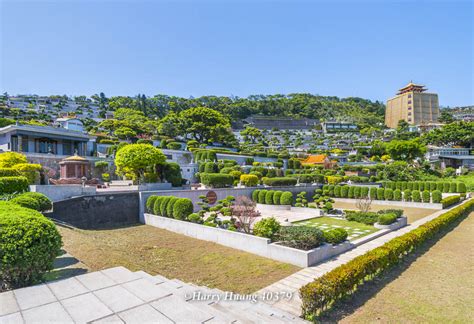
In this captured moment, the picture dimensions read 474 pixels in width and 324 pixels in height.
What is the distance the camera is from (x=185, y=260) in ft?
31.6

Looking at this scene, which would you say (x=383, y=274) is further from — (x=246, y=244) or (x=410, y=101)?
(x=410, y=101)

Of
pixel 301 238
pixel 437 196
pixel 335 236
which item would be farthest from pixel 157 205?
pixel 437 196

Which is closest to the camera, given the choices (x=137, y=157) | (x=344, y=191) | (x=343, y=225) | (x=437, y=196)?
(x=343, y=225)

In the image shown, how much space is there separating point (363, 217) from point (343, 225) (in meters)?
1.55

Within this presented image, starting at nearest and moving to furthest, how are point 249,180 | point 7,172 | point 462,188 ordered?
point 7,172
point 249,180
point 462,188

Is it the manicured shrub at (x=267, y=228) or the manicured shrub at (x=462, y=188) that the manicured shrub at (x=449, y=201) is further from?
the manicured shrub at (x=267, y=228)

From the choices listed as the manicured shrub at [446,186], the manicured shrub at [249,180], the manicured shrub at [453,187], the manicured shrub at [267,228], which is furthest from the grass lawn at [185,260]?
the manicured shrub at [446,186]

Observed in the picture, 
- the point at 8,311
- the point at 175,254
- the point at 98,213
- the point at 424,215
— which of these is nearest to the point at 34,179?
the point at 98,213

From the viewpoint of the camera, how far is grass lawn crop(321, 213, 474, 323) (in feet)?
19.1

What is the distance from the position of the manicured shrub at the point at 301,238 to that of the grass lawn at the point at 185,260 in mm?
888

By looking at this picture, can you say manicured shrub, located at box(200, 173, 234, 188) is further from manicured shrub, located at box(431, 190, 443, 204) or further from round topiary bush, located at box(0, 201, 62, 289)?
manicured shrub, located at box(431, 190, 443, 204)

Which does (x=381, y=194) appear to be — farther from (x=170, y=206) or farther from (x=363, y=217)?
(x=170, y=206)

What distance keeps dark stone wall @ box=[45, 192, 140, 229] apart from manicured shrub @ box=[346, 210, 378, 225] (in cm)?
1295

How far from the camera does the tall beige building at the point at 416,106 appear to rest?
11593cm
